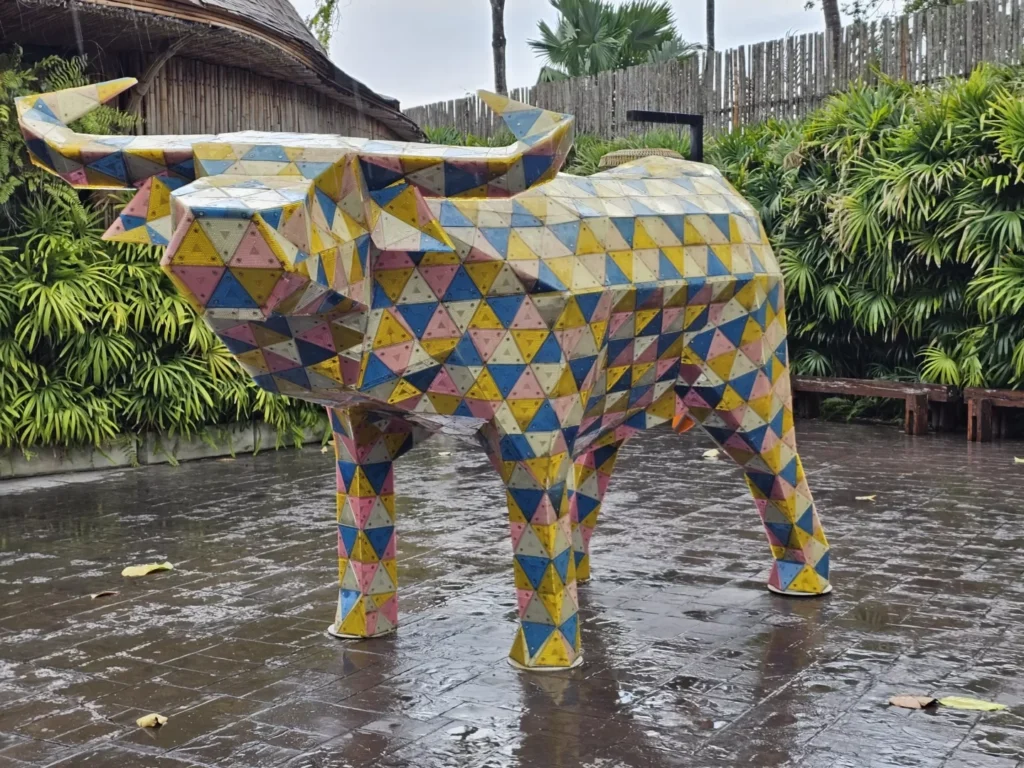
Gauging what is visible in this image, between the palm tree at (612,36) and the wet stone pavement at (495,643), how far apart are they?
46.9ft

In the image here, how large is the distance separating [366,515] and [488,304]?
3.84ft

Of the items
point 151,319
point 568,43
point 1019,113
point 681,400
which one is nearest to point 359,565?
point 681,400

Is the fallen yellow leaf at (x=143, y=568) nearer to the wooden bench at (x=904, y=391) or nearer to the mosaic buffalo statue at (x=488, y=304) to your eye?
the mosaic buffalo statue at (x=488, y=304)

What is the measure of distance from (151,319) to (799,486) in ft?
22.4

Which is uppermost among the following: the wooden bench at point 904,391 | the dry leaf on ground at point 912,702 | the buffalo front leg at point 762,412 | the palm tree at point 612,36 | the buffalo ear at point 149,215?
the palm tree at point 612,36

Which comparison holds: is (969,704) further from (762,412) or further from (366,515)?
(366,515)

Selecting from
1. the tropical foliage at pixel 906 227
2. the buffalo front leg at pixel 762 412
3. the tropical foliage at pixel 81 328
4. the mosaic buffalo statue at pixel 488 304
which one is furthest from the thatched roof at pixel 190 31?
the buffalo front leg at pixel 762 412

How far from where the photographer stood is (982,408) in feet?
36.7

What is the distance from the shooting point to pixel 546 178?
3770 millimetres

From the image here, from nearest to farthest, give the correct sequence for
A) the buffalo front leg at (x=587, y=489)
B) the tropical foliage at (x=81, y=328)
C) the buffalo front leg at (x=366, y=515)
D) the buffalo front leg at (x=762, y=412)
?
the buffalo front leg at (x=366, y=515) < the buffalo front leg at (x=762, y=412) < the buffalo front leg at (x=587, y=489) < the tropical foliage at (x=81, y=328)

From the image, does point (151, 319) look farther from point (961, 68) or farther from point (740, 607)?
point (961, 68)

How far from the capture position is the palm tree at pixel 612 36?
837 inches

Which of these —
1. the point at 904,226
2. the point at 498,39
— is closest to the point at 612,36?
the point at 498,39

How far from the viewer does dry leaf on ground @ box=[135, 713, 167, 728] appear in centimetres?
408
